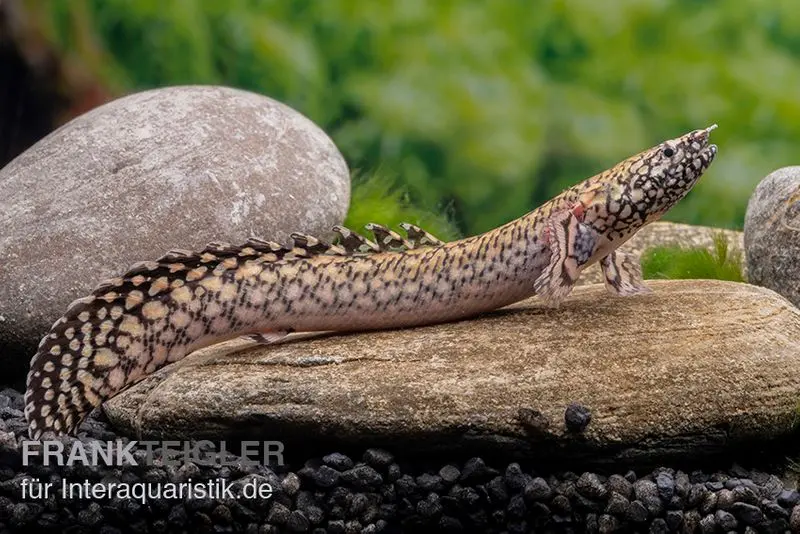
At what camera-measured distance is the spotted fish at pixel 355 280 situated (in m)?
3.59

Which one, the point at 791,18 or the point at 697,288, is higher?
the point at 791,18

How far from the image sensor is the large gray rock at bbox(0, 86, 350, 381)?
14.2 feet

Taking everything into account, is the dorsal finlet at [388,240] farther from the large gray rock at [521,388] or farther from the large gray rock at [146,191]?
the large gray rock at [146,191]

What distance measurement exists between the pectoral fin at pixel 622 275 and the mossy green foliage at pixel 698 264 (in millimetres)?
1063

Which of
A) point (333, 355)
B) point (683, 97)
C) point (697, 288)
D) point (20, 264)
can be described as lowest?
point (333, 355)

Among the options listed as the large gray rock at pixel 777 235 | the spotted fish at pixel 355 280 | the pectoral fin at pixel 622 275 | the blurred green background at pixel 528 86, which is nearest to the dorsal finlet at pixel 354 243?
the spotted fish at pixel 355 280

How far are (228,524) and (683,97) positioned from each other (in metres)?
4.99

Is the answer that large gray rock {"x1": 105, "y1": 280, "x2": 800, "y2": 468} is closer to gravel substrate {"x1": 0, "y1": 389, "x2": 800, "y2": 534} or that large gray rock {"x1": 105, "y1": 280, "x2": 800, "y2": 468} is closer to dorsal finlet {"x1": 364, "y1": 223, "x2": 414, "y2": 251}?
gravel substrate {"x1": 0, "y1": 389, "x2": 800, "y2": 534}

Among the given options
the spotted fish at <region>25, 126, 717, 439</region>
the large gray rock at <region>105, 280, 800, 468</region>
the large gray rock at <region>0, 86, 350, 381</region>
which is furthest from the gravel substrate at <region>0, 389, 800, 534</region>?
the large gray rock at <region>0, 86, 350, 381</region>

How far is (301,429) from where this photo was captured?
130 inches

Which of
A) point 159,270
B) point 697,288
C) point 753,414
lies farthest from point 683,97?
point 159,270

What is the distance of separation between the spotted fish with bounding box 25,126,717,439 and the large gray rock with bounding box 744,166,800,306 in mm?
957

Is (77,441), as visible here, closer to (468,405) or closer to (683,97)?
(468,405)

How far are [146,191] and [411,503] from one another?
84.4 inches
